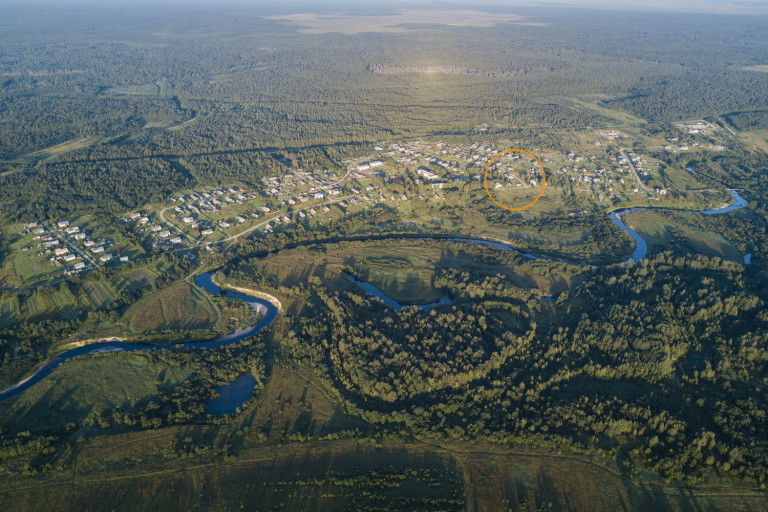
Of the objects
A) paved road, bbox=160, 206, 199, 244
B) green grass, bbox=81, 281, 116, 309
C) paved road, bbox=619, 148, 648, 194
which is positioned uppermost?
paved road, bbox=619, 148, 648, 194

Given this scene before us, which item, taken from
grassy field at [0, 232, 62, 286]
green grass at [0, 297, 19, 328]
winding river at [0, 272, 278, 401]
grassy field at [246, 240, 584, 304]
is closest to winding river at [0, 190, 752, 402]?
winding river at [0, 272, 278, 401]

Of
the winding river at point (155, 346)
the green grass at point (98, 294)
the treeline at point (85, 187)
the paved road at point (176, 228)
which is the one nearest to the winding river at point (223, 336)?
the winding river at point (155, 346)

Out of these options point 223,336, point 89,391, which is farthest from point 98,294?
point 223,336

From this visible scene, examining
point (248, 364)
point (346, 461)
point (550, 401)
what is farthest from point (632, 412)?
point (248, 364)

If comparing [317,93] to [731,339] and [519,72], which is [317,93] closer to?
[519,72]

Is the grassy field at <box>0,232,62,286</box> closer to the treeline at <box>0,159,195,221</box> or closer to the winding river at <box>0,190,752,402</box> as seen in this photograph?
the treeline at <box>0,159,195,221</box>

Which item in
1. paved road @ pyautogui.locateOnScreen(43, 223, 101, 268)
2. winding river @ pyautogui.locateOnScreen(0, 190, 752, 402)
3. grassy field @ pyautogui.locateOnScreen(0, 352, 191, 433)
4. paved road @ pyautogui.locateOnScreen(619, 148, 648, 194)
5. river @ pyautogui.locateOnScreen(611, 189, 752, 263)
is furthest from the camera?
paved road @ pyautogui.locateOnScreen(619, 148, 648, 194)

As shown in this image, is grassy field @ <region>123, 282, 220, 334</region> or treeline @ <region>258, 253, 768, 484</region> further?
grassy field @ <region>123, 282, 220, 334</region>

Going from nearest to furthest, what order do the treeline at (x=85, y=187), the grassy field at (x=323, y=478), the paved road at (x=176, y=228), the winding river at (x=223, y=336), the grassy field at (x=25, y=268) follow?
the grassy field at (x=323, y=478)
the winding river at (x=223, y=336)
the grassy field at (x=25, y=268)
the paved road at (x=176, y=228)
the treeline at (x=85, y=187)

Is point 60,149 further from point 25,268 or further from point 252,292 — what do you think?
point 252,292

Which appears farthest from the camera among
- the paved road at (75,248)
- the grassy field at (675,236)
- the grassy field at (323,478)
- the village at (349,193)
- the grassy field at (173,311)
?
the grassy field at (675,236)

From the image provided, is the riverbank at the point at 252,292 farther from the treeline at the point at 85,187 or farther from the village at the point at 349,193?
the treeline at the point at 85,187
